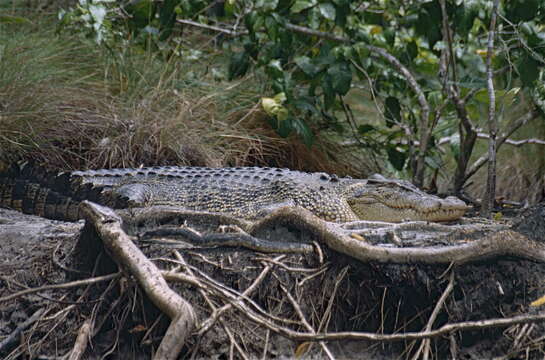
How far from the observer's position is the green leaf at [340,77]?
5.07 meters

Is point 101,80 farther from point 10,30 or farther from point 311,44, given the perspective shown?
point 311,44

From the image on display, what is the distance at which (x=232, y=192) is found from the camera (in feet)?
14.1

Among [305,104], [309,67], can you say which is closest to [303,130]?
[305,104]

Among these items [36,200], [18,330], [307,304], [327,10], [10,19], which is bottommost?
[36,200]

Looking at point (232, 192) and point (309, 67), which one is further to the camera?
point (309, 67)

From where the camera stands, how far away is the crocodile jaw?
388 cm

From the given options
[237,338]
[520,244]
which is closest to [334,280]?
[237,338]

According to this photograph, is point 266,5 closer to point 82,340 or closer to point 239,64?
point 239,64

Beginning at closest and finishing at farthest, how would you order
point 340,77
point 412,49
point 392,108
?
point 340,77 < point 412,49 < point 392,108

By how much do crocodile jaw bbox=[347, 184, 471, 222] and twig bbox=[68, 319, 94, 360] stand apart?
6.99 feet

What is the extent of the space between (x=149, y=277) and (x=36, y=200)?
2.50m

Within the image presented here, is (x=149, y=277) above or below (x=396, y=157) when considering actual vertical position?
above

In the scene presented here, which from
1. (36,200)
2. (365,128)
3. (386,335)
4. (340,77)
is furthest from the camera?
(365,128)

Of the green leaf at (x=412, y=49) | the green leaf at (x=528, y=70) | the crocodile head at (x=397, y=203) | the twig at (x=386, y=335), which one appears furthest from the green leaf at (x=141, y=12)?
the twig at (x=386, y=335)
